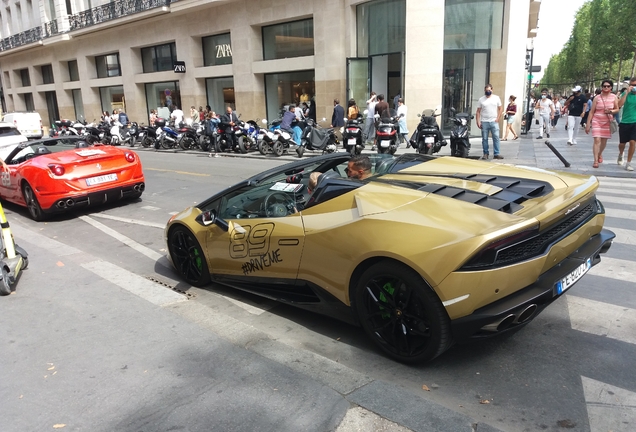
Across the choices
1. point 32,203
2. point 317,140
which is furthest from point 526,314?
point 317,140

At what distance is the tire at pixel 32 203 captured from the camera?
8.48 metres

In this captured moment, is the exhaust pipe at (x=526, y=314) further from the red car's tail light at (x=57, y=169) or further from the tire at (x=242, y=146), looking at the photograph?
the tire at (x=242, y=146)

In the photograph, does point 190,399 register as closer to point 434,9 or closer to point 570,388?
point 570,388

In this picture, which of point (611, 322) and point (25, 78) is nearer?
point (611, 322)

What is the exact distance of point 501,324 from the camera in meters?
2.91

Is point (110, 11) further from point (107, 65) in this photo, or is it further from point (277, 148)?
point (277, 148)

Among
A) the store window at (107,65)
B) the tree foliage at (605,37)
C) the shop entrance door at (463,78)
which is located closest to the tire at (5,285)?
the shop entrance door at (463,78)

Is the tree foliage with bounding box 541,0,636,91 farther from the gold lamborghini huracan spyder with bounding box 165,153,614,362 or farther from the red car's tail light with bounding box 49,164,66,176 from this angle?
the gold lamborghini huracan spyder with bounding box 165,153,614,362

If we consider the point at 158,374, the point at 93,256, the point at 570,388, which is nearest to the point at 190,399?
the point at 158,374

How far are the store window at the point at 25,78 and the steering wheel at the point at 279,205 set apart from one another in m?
51.5

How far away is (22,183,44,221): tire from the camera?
848 centimetres

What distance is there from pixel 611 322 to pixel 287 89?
2152 centimetres

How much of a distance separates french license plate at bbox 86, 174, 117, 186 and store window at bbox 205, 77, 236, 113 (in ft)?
59.7

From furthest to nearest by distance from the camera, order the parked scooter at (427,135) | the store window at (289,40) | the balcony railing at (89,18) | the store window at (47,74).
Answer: the store window at (47,74)
the balcony railing at (89,18)
the store window at (289,40)
the parked scooter at (427,135)
